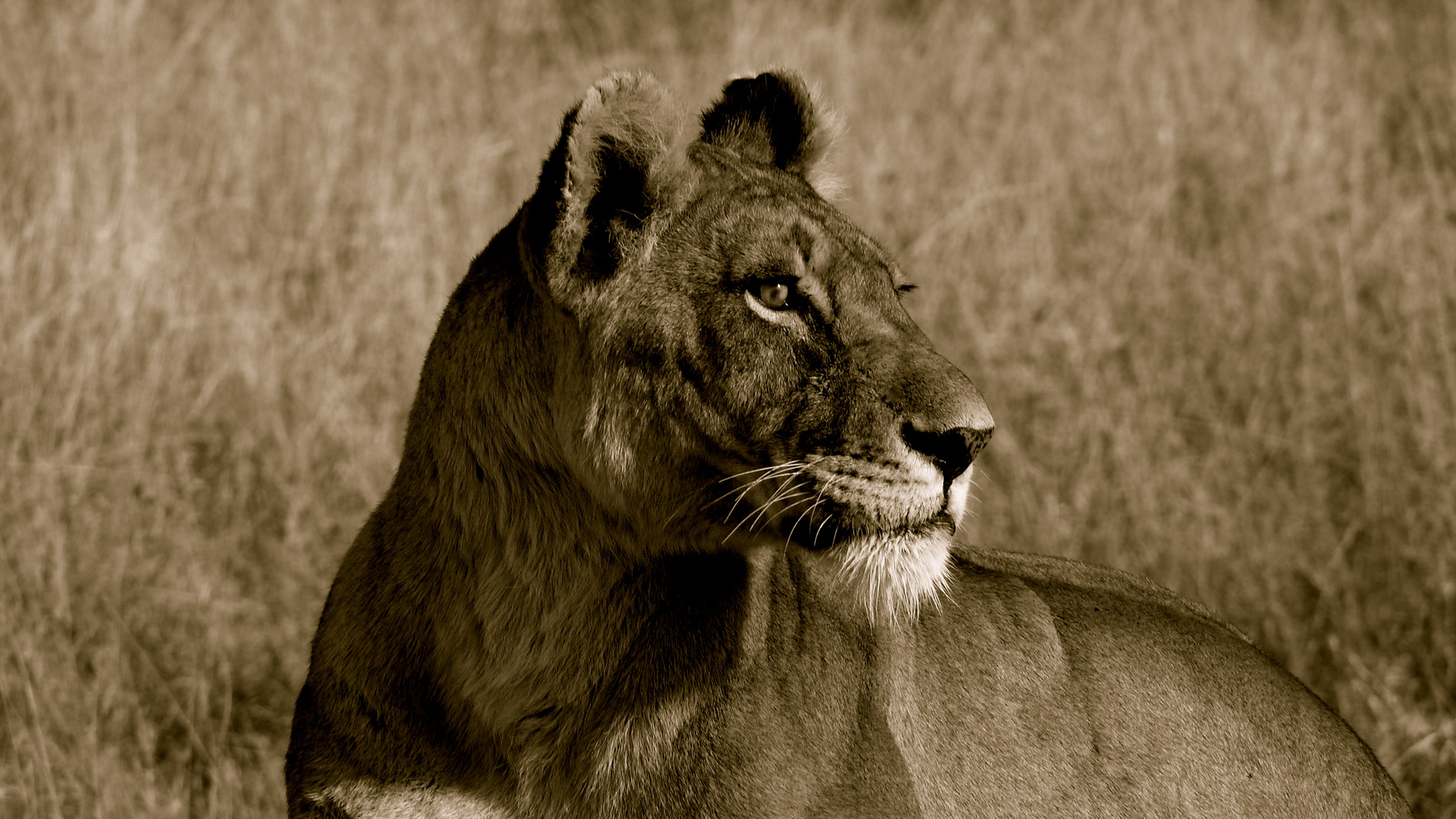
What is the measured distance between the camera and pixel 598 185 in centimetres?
315

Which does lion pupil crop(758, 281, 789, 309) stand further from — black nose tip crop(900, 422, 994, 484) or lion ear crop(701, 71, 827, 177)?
lion ear crop(701, 71, 827, 177)

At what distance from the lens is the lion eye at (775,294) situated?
10.1 ft

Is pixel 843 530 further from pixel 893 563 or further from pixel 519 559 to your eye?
pixel 519 559

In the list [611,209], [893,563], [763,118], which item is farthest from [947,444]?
[763,118]

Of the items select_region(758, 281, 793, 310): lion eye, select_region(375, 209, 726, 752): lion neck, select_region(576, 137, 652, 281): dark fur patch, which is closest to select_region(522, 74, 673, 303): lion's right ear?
select_region(576, 137, 652, 281): dark fur patch

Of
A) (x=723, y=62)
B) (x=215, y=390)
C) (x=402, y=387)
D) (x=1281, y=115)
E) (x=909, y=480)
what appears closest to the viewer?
(x=909, y=480)

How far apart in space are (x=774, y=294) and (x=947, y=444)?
48 cm

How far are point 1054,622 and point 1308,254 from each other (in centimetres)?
412

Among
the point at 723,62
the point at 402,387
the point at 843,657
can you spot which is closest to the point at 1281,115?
the point at 723,62

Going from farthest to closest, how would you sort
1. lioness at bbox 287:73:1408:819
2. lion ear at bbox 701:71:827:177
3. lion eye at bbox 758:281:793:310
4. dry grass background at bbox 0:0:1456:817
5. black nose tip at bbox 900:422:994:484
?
dry grass background at bbox 0:0:1456:817 < lion ear at bbox 701:71:827:177 < lion eye at bbox 758:281:793:310 < lioness at bbox 287:73:1408:819 < black nose tip at bbox 900:422:994:484

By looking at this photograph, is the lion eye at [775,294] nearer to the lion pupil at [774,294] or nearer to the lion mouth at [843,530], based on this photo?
the lion pupil at [774,294]

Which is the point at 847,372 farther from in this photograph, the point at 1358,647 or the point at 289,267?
the point at 289,267

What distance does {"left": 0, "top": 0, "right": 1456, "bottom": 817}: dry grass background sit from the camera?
4824 mm

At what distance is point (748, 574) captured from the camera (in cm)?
322
